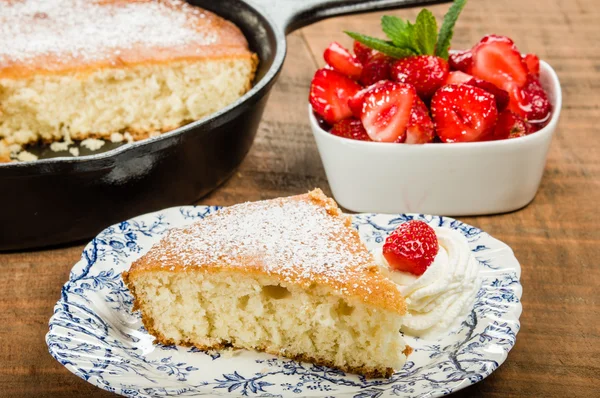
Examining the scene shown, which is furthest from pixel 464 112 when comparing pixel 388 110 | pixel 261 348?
pixel 261 348

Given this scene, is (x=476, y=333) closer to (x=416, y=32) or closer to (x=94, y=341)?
(x=94, y=341)

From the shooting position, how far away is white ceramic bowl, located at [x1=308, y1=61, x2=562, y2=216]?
7.70 feet

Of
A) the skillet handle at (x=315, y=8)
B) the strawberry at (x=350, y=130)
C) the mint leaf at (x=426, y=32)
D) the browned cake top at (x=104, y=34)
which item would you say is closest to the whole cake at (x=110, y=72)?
the browned cake top at (x=104, y=34)

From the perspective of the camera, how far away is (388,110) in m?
2.32

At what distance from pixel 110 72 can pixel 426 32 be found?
1.07 m

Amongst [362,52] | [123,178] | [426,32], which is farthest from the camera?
[362,52]

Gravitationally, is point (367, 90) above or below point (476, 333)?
above

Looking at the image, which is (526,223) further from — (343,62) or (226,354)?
(226,354)

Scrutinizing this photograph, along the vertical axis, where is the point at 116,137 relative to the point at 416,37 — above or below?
below

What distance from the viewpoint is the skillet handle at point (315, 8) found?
281 cm

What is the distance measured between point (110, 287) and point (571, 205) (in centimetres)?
145

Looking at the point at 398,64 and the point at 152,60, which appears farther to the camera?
the point at 152,60

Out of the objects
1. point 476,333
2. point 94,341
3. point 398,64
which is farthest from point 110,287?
point 398,64

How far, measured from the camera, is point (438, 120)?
2.34 meters
